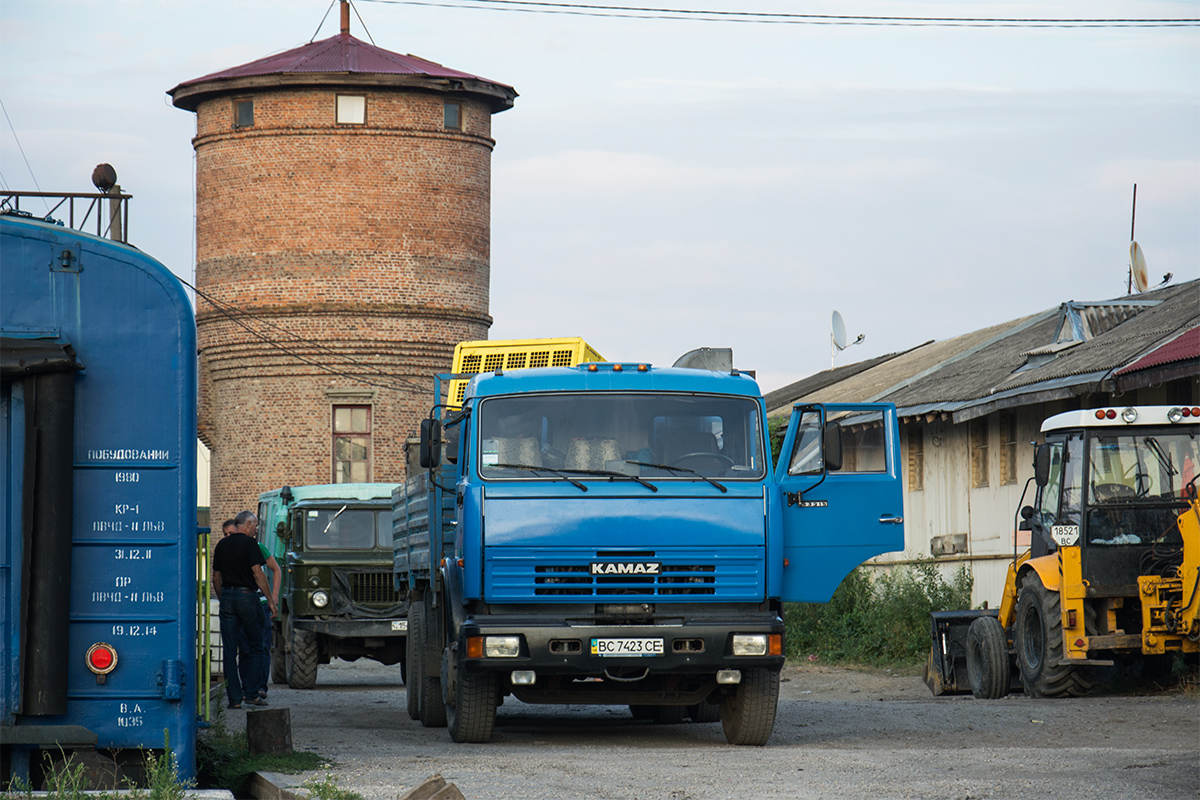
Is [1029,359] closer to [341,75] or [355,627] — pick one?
[355,627]

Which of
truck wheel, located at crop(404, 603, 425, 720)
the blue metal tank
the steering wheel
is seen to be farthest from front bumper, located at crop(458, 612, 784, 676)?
truck wheel, located at crop(404, 603, 425, 720)

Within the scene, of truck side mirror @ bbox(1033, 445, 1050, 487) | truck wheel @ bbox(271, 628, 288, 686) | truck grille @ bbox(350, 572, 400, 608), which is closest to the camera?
truck side mirror @ bbox(1033, 445, 1050, 487)

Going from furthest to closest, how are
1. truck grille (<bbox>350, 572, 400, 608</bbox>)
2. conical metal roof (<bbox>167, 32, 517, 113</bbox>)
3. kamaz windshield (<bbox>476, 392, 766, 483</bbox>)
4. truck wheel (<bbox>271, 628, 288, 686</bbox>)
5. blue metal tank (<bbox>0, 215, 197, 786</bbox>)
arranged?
conical metal roof (<bbox>167, 32, 517, 113</bbox>), truck wheel (<bbox>271, 628, 288, 686</bbox>), truck grille (<bbox>350, 572, 400, 608</bbox>), kamaz windshield (<bbox>476, 392, 766, 483</bbox>), blue metal tank (<bbox>0, 215, 197, 786</bbox>)

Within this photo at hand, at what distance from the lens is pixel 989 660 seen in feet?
56.4

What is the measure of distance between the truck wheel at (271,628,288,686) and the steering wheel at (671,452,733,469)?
1184cm

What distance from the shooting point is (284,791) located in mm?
9359

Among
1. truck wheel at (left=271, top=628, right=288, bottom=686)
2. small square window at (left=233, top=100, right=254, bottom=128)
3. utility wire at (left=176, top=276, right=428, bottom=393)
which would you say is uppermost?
small square window at (left=233, top=100, right=254, bottom=128)

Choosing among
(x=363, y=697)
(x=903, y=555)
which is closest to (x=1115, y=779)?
(x=363, y=697)

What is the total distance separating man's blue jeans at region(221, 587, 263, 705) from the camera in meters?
16.2

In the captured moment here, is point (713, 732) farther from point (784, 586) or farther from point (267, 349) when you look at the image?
point (267, 349)

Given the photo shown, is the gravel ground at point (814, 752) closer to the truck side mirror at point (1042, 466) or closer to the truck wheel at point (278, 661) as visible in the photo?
the truck side mirror at point (1042, 466)

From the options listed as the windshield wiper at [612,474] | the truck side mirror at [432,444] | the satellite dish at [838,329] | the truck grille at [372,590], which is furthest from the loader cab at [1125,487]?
the satellite dish at [838,329]

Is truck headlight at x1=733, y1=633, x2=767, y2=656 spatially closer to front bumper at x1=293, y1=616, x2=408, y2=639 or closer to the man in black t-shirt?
the man in black t-shirt

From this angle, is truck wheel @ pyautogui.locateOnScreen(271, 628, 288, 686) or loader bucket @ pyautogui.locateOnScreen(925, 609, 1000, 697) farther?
truck wheel @ pyautogui.locateOnScreen(271, 628, 288, 686)
